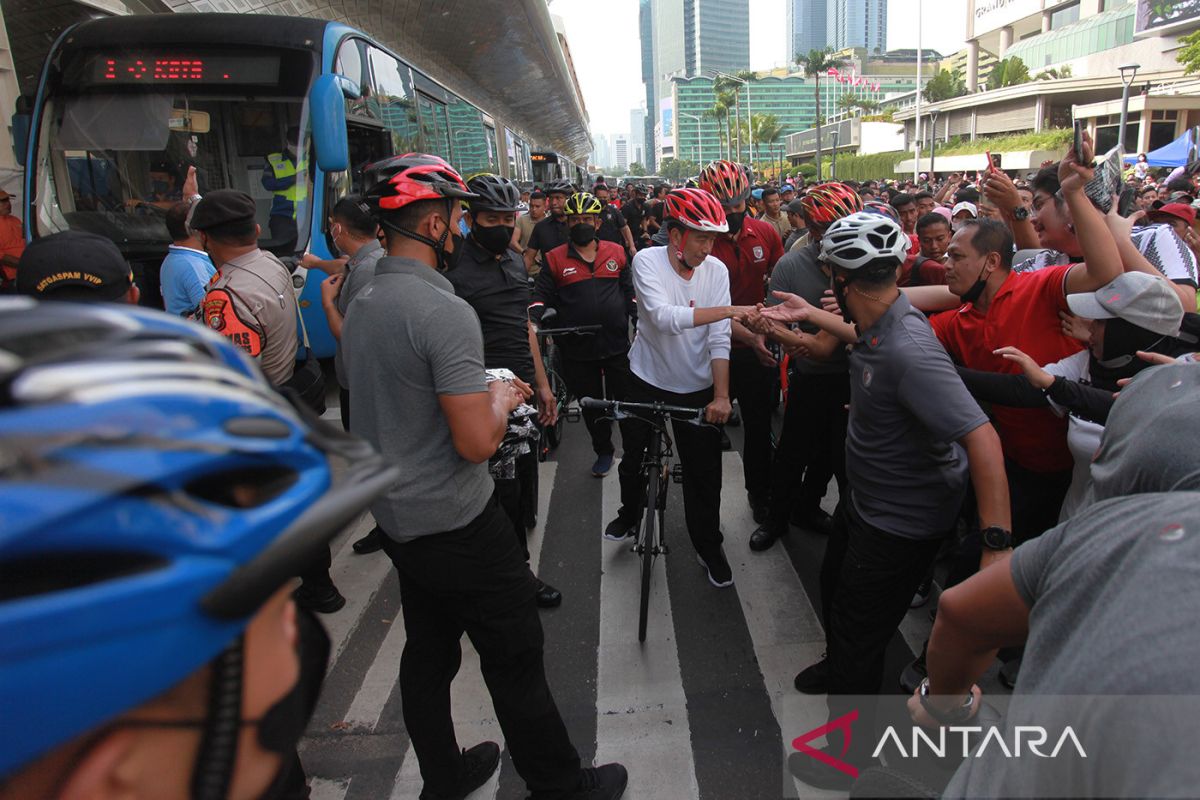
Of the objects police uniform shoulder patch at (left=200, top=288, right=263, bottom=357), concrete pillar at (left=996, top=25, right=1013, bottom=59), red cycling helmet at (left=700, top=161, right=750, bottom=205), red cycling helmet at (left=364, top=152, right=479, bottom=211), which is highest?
concrete pillar at (left=996, top=25, right=1013, bottom=59)

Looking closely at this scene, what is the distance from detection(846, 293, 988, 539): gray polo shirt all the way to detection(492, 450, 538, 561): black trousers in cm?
163

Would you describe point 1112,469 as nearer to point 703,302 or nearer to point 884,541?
point 884,541

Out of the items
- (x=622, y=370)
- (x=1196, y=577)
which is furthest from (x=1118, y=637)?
(x=622, y=370)

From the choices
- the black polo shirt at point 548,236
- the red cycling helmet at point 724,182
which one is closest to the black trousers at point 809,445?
the red cycling helmet at point 724,182

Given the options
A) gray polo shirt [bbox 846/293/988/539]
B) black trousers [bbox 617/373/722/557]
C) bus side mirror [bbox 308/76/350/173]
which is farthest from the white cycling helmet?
bus side mirror [bbox 308/76/350/173]

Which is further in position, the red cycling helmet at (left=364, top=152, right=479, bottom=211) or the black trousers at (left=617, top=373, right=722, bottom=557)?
the black trousers at (left=617, top=373, right=722, bottom=557)

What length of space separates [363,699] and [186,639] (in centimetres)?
304

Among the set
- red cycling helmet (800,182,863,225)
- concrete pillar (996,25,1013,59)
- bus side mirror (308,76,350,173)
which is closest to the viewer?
red cycling helmet (800,182,863,225)

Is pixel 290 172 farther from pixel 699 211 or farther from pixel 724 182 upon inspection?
pixel 699 211

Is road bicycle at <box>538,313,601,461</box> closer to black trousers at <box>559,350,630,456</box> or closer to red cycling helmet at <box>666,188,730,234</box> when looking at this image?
black trousers at <box>559,350,630,456</box>

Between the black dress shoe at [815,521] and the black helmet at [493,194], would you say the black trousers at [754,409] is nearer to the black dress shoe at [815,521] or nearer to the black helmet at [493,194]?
the black dress shoe at [815,521]

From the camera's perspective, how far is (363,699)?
3393mm

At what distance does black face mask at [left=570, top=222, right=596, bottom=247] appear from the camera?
552cm

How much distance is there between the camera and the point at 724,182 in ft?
16.1
